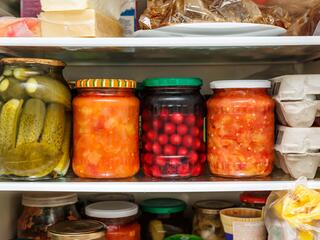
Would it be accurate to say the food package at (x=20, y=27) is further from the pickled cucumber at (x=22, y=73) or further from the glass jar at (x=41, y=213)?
the glass jar at (x=41, y=213)

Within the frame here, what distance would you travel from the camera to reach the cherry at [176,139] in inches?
43.1

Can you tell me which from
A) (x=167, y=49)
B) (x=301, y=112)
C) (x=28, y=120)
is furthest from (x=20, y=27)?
(x=301, y=112)

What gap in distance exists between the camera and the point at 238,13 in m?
1.10

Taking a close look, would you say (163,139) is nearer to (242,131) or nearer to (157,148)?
(157,148)

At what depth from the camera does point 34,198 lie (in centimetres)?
122

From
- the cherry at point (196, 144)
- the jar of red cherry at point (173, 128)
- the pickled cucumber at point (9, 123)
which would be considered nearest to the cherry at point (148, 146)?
the jar of red cherry at point (173, 128)

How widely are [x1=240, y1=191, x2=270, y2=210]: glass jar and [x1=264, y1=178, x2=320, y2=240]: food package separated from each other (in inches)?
6.4

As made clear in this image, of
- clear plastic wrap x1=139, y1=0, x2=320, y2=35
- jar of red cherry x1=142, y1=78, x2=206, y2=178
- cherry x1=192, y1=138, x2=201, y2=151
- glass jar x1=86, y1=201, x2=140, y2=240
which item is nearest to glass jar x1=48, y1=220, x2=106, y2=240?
glass jar x1=86, y1=201, x2=140, y2=240

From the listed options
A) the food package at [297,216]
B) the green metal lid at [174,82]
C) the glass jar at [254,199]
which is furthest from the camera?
the glass jar at [254,199]

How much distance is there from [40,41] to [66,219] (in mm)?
498

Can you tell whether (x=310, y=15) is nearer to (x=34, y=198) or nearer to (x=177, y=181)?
(x=177, y=181)

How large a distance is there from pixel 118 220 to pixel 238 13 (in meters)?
0.60

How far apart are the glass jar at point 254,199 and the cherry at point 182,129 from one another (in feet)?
0.89

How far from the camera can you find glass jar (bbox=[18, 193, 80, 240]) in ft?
3.97
